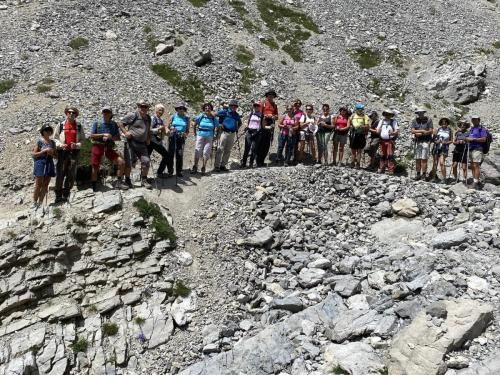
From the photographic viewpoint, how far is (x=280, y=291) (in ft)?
43.8

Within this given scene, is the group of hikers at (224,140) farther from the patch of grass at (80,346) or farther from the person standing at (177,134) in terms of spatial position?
the patch of grass at (80,346)

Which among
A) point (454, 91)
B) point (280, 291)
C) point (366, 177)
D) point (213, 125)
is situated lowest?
point (280, 291)

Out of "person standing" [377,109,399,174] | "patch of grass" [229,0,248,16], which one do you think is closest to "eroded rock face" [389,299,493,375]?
"person standing" [377,109,399,174]

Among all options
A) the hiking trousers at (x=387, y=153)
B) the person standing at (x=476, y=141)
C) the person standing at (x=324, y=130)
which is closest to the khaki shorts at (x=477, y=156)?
the person standing at (x=476, y=141)

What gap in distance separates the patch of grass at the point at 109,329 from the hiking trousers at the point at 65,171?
207 inches

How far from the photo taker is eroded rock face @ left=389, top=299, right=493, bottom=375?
9281mm

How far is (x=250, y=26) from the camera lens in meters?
38.4

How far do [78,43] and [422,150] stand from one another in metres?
24.0

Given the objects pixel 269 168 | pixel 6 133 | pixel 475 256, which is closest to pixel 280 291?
pixel 475 256

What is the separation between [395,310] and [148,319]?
687 cm

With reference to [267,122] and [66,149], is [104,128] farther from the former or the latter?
[267,122]

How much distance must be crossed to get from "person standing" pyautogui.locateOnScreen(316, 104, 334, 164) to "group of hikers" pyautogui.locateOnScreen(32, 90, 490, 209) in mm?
46

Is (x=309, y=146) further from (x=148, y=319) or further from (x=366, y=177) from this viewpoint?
(x=148, y=319)

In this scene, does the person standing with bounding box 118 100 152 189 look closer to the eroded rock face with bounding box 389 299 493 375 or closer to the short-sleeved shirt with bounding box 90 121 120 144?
the short-sleeved shirt with bounding box 90 121 120 144
